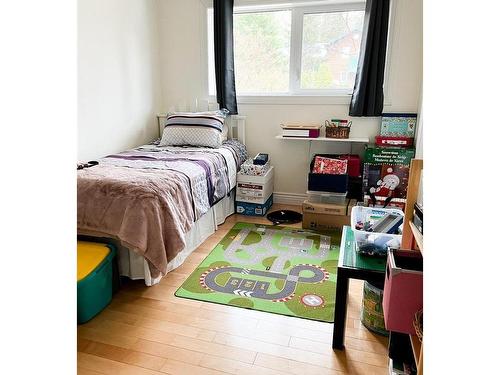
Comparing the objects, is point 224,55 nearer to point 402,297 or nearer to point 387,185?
point 387,185

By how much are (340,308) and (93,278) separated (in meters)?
1.27

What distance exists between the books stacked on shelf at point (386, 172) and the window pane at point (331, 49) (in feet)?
2.53

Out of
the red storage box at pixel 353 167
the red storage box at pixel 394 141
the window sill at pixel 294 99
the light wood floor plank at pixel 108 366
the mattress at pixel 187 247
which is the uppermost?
the window sill at pixel 294 99

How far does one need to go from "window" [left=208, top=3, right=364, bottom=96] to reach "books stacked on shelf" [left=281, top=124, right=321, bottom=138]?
0.40 m

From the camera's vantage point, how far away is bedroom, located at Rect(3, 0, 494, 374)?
123cm

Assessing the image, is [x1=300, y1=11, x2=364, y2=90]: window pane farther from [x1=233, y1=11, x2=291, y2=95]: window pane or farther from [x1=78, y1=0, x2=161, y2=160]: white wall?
[x1=78, y1=0, x2=161, y2=160]: white wall

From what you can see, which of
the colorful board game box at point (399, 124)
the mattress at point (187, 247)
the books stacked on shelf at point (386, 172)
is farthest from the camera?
the colorful board game box at point (399, 124)

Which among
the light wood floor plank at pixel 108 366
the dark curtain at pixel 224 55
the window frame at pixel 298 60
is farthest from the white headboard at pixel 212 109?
the light wood floor plank at pixel 108 366

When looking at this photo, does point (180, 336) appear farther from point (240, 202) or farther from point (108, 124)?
point (108, 124)

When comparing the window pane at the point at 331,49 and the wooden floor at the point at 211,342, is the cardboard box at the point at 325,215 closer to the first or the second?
the wooden floor at the point at 211,342

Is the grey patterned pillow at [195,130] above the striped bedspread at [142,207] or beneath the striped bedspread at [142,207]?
above

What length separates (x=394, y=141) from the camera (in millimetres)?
3193

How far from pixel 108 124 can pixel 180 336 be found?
2.13 m

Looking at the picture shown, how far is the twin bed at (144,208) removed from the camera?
194cm
